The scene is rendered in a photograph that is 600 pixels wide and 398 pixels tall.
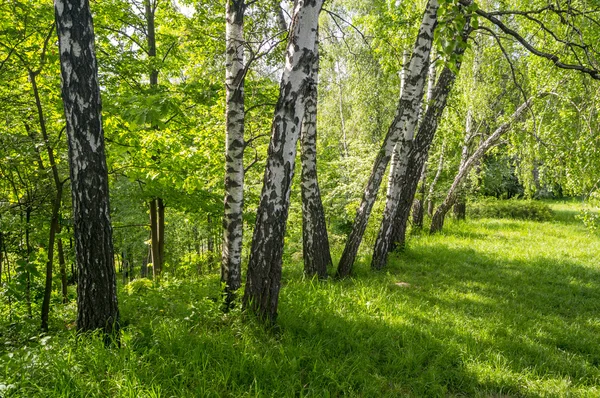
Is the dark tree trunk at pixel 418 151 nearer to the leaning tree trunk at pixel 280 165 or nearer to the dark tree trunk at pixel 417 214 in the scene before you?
the dark tree trunk at pixel 417 214

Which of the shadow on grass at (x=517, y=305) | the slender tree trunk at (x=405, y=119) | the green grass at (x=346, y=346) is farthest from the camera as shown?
the slender tree trunk at (x=405, y=119)

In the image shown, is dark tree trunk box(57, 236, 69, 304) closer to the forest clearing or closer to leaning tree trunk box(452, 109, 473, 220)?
the forest clearing

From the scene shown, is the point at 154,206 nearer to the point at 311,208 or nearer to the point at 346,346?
the point at 311,208

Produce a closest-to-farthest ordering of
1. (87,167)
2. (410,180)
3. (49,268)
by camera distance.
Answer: (87,167) < (49,268) < (410,180)

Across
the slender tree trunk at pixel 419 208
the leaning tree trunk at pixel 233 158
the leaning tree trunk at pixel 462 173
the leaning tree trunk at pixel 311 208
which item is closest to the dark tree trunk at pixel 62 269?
the leaning tree trunk at pixel 233 158

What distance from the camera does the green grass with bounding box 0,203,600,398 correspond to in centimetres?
308

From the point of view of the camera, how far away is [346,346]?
161 inches

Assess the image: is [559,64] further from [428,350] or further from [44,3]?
[44,3]

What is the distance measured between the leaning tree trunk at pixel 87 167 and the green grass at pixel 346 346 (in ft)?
1.28

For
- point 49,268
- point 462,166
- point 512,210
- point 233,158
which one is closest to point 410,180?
point 462,166

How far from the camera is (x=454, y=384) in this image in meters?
3.63

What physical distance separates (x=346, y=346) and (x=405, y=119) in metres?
3.94

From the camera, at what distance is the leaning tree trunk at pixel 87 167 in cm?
333

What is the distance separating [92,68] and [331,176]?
42.0 feet
